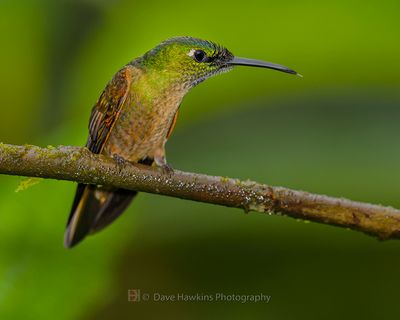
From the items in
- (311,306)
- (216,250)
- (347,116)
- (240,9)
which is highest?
(347,116)

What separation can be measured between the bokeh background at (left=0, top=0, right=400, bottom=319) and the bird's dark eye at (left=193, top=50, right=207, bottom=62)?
0.40ft

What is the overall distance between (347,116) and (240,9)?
5.28 feet

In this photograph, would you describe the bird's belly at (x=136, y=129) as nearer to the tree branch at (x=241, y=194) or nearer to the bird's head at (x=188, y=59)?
the bird's head at (x=188, y=59)

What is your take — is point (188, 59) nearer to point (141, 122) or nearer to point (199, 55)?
point (199, 55)

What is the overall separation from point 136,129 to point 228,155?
468 mm

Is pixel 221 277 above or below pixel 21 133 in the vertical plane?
below

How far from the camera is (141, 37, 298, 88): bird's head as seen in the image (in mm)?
3146

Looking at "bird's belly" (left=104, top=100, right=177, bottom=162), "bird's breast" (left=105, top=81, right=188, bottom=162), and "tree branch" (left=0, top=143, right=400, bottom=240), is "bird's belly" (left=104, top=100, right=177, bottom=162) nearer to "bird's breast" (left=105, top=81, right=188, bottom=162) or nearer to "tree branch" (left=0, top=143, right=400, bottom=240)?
"bird's breast" (left=105, top=81, right=188, bottom=162)

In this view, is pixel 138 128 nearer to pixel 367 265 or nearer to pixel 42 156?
pixel 42 156

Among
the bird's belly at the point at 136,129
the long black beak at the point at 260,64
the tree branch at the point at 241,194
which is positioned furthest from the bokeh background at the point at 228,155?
the tree branch at the point at 241,194

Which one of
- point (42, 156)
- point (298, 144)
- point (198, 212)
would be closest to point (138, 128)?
point (198, 212)

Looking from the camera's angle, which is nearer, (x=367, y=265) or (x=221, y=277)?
(x=367, y=265)

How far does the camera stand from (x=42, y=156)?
7.45 feet

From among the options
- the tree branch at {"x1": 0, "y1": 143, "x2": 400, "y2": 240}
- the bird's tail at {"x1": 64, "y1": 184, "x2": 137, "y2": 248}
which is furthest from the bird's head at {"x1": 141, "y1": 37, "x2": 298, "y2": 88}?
the tree branch at {"x1": 0, "y1": 143, "x2": 400, "y2": 240}
